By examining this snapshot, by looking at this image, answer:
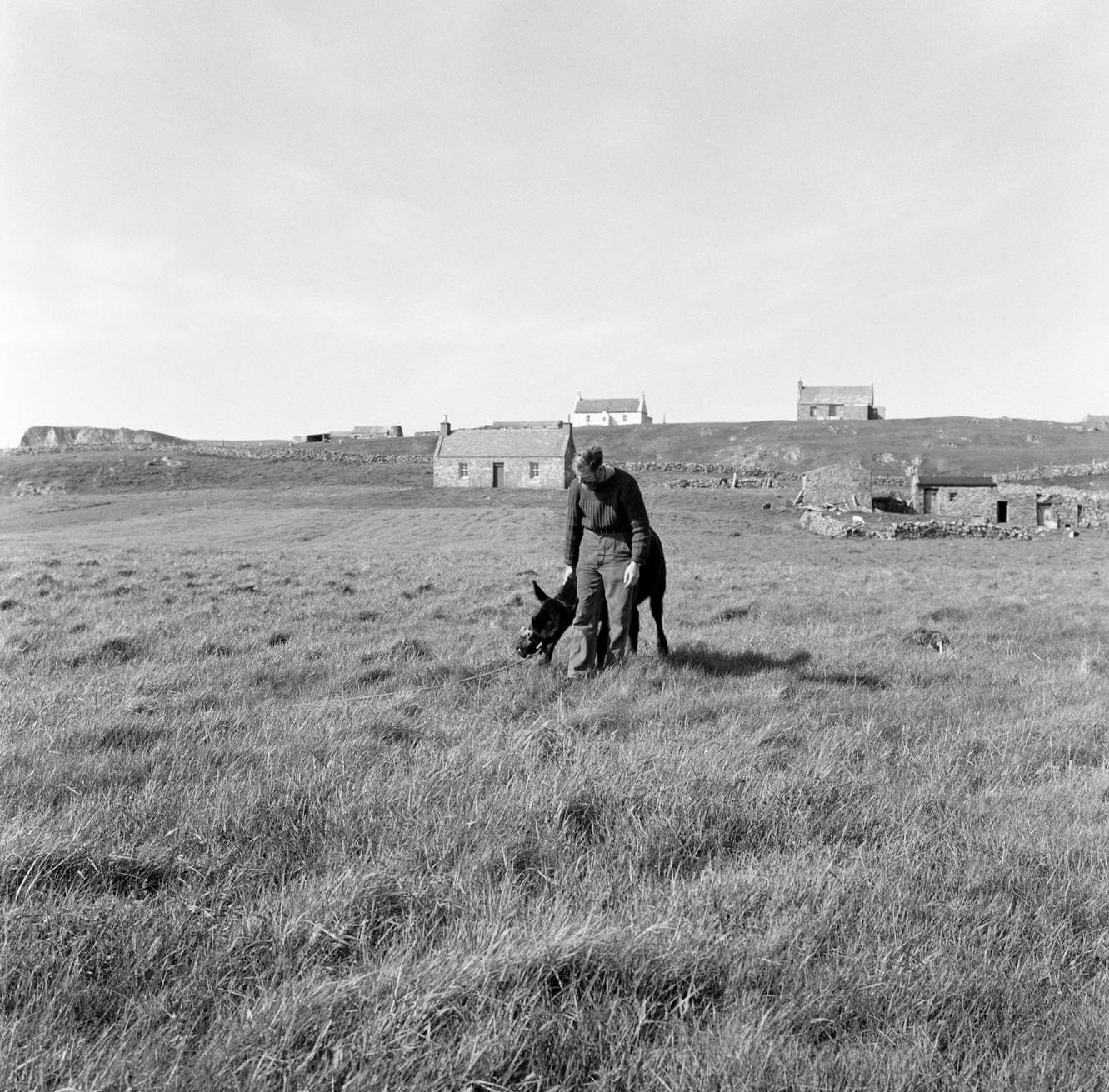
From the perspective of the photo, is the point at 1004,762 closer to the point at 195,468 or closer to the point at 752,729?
the point at 752,729

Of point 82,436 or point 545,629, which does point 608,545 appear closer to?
point 545,629

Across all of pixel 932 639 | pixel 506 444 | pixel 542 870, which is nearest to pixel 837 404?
pixel 506 444

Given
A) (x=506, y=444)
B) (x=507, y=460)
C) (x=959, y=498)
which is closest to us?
(x=959, y=498)

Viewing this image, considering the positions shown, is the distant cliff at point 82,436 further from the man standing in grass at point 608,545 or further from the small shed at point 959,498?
the man standing in grass at point 608,545

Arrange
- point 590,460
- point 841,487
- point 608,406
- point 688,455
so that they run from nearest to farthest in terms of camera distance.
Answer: point 590,460
point 841,487
point 688,455
point 608,406

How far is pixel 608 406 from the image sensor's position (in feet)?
494

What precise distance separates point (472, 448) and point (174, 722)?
6828cm

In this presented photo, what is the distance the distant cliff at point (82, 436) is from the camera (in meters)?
96.9

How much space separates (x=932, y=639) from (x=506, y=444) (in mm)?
63900

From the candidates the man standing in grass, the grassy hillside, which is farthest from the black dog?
the grassy hillside

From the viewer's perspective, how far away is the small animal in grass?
10141 mm

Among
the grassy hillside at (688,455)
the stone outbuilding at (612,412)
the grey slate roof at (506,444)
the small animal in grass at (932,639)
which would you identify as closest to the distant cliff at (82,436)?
the grassy hillside at (688,455)

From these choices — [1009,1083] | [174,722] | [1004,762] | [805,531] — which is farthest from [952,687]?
[805,531]

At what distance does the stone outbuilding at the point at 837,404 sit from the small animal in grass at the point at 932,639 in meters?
127
